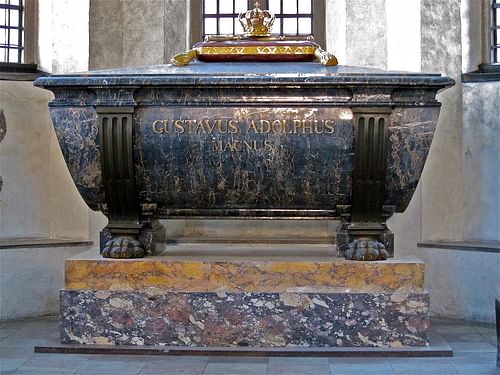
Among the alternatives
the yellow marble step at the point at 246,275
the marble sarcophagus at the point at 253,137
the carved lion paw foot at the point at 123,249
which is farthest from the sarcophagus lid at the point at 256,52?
the yellow marble step at the point at 246,275

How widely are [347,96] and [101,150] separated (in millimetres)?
1504

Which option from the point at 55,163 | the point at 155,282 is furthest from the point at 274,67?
the point at 55,163

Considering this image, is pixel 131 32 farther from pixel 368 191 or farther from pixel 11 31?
pixel 368 191

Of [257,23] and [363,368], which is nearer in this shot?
[363,368]

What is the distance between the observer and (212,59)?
17.0 ft

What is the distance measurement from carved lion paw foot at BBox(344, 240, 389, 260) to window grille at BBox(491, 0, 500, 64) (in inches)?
98.3

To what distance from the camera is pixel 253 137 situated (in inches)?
191

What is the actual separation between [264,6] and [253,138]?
113 inches

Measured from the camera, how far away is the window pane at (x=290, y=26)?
7.38 metres

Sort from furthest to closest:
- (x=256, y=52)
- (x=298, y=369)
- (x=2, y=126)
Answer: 1. (x=2, y=126)
2. (x=256, y=52)
3. (x=298, y=369)

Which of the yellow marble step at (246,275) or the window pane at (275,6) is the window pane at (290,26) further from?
the yellow marble step at (246,275)

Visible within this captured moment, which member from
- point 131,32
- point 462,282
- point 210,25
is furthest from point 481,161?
point 131,32

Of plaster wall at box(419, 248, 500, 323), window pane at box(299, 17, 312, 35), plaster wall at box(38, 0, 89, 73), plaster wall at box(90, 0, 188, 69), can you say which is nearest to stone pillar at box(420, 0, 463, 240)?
plaster wall at box(419, 248, 500, 323)

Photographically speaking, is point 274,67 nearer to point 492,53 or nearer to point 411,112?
point 411,112
